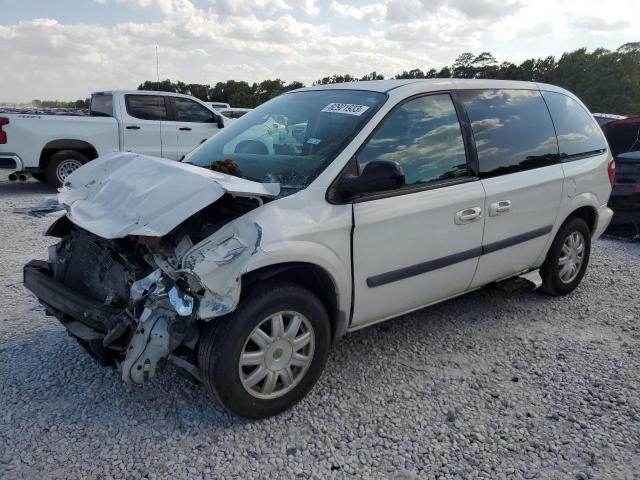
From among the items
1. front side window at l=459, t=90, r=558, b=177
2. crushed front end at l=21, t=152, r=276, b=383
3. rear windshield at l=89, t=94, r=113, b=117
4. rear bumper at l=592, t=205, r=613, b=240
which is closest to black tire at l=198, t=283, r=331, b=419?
crushed front end at l=21, t=152, r=276, b=383

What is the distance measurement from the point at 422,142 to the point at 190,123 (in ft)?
26.9

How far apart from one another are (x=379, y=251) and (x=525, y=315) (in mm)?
1947

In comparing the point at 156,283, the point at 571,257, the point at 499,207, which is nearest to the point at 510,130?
the point at 499,207

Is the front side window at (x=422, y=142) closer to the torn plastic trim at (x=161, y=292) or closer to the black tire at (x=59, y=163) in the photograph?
the torn plastic trim at (x=161, y=292)

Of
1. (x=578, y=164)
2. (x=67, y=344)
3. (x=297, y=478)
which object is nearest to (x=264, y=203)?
(x=297, y=478)

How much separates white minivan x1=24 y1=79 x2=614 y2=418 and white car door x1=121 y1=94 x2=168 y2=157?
678cm

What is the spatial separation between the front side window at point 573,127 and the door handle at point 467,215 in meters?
1.30

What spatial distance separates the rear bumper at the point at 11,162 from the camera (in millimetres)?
8805

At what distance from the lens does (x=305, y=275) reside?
9.65 ft

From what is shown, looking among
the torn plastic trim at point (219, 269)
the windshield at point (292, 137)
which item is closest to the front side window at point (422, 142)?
the windshield at point (292, 137)

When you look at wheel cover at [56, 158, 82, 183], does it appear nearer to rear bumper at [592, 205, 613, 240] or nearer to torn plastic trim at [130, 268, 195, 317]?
torn plastic trim at [130, 268, 195, 317]

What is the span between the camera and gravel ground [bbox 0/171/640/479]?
2.45m

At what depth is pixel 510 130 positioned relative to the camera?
391cm

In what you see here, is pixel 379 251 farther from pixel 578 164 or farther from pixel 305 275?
pixel 578 164
